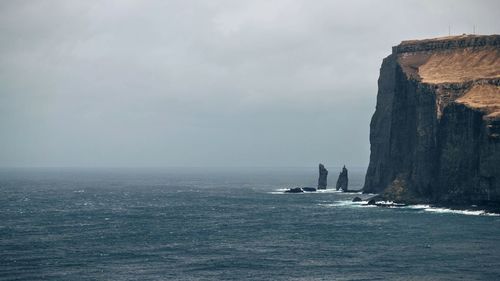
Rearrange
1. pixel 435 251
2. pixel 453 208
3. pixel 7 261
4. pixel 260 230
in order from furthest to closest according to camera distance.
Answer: pixel 453 208
pixel 260 230
pixel 435 251
pixel 7 261

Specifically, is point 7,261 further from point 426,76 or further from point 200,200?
point 426,76

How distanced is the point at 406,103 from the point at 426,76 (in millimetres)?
10332

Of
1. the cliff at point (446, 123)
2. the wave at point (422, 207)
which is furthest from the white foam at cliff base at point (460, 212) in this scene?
the cliff at point (446, 123)

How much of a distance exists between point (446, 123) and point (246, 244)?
75746mm

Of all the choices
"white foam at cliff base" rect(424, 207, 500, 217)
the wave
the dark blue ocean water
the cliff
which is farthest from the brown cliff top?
the dark blue ocean water

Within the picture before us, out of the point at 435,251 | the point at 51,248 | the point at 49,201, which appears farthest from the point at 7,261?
the point at 49,201

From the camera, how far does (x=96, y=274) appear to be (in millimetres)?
78688

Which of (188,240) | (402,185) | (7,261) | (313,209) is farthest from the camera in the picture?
(402,185)

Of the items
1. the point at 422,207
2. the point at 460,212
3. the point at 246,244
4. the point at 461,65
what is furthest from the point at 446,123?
the point at 246,244

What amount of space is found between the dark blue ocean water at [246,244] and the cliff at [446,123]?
35.8 feet

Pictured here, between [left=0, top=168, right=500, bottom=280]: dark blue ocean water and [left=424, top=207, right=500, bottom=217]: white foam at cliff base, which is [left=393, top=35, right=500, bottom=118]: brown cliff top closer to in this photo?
[left=424, top=207, right=500, bottom=217]: white foam at cliff base

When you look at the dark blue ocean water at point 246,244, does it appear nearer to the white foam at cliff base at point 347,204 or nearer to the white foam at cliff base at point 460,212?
the white foam at cliff base at point 460,212

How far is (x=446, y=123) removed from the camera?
156125 mm

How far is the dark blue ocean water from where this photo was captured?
3164 inches
